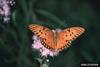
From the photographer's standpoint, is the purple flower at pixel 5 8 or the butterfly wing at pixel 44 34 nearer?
the butterfly wing at pixel 44 34

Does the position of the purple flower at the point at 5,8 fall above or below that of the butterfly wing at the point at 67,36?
above

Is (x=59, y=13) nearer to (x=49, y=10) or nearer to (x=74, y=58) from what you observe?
(x=49, y=10)

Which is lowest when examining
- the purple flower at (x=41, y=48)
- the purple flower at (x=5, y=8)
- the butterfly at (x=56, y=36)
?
the purple flower at (x=41, y=48)

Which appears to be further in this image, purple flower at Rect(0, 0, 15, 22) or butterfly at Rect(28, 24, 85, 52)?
purple flower at Rect(0, 0, 15, 22)

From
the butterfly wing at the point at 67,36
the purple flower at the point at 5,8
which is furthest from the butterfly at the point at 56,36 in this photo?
the purple flower at the point at 5,8

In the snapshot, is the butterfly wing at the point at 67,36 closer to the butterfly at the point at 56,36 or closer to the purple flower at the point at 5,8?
the butterfly at the point at 56,36

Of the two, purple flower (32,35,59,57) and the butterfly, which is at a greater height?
the butterfly

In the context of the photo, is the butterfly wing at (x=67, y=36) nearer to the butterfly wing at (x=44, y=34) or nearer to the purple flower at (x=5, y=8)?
the butterfly wing at (x=44, y=34)

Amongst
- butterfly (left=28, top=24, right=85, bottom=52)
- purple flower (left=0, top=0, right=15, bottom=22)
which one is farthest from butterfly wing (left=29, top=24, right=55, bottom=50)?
purple flower (left=0, top=0, right=15, bottom=22)

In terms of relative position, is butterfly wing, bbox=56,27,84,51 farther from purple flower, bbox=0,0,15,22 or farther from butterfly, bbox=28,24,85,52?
purple flower, bbox=0,0,15,22
